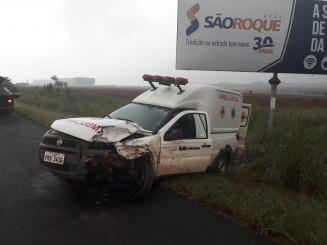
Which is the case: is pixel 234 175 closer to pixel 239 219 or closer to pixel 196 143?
pixel 196 143

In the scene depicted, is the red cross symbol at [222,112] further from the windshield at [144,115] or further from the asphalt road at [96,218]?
the asphalt road at [96,218]

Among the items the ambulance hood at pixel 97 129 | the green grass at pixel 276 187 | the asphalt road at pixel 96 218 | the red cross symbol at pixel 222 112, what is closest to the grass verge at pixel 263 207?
the green grass at pixel 276 187

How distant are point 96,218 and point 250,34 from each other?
759cm

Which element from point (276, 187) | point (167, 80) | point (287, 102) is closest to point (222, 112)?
point (167, 80)

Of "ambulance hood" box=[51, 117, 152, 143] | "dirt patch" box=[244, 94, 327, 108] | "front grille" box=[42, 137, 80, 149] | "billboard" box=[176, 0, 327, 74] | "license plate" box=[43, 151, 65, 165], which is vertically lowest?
"dirt patch" box=[244, 94, 327, 108]

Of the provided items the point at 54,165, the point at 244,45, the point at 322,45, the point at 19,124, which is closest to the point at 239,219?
the point at 54,165

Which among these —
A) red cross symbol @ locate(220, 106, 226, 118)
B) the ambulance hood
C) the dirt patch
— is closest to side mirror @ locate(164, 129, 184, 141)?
the ambulance hood

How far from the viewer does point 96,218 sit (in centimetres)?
436

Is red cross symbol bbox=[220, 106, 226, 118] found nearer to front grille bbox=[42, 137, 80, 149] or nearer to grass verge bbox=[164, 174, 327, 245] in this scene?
grass verge bbox=[164, 174, 327, 245]

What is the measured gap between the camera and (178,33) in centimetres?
986

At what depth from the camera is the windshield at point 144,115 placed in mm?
5961

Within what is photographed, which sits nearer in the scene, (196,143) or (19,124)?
(196,143)

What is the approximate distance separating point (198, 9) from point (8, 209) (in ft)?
25.1

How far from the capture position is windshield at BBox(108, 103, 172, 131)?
5961 millimetres
